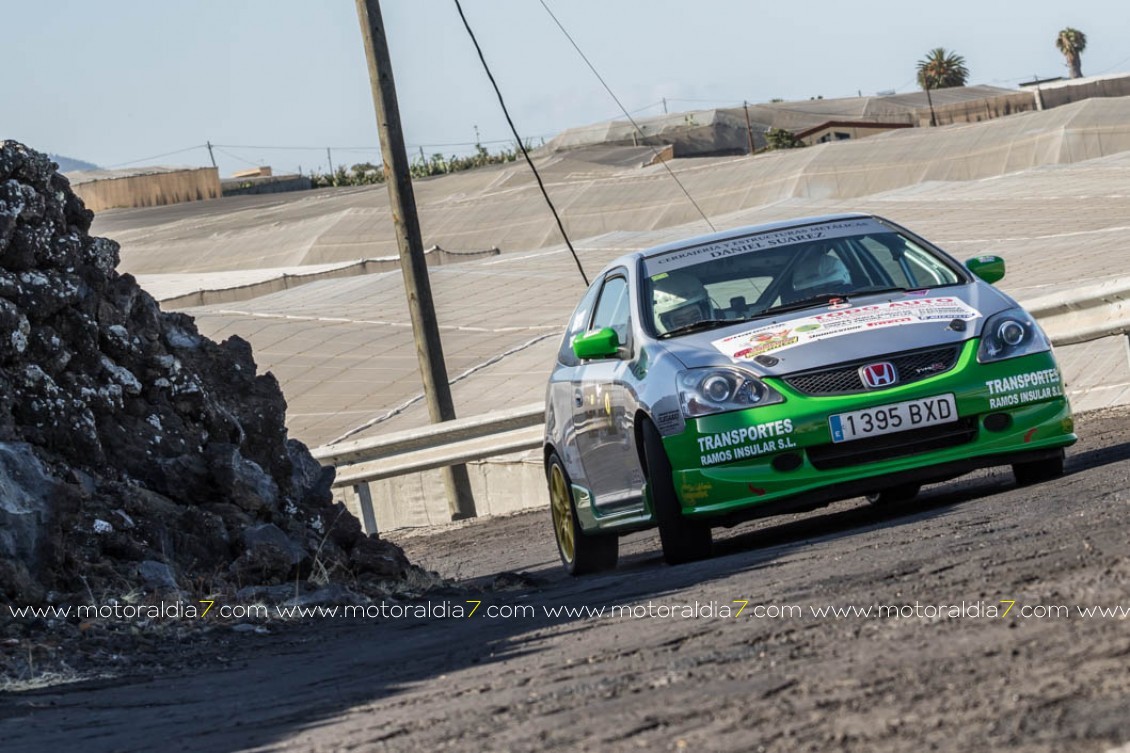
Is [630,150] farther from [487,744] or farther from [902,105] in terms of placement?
[487,744]

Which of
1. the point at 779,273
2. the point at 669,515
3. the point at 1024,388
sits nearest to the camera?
the point at 669,515

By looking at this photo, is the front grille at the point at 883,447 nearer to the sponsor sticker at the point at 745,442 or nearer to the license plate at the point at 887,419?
the license plate at the point at 887,419

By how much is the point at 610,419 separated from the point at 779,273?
1.19 m

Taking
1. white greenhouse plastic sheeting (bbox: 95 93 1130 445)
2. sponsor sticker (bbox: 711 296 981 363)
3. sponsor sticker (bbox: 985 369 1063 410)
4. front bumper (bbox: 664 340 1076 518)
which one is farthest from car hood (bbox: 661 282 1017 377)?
white greenhouse plastic sheeting (bbox: 95 93 1130 445)

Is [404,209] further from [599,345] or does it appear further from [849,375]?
[849,375]

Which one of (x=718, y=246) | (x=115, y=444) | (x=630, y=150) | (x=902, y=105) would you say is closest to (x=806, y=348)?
(x=718, y=246)

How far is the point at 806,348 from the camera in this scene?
27.0ft

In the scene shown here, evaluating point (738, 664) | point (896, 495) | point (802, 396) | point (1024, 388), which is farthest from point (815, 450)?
point (738, 664)

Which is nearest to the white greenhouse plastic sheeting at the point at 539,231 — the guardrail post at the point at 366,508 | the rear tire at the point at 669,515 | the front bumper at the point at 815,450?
the guardrail post at the point at 366,508

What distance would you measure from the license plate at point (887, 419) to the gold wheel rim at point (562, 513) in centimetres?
202

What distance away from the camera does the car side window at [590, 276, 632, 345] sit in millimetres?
9281

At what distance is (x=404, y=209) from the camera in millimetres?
18203

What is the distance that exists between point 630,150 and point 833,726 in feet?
206

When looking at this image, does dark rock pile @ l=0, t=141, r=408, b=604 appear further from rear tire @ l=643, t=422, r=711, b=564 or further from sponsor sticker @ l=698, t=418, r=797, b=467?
sponsor sticker @ l=698, t=418, r=797, b=467
